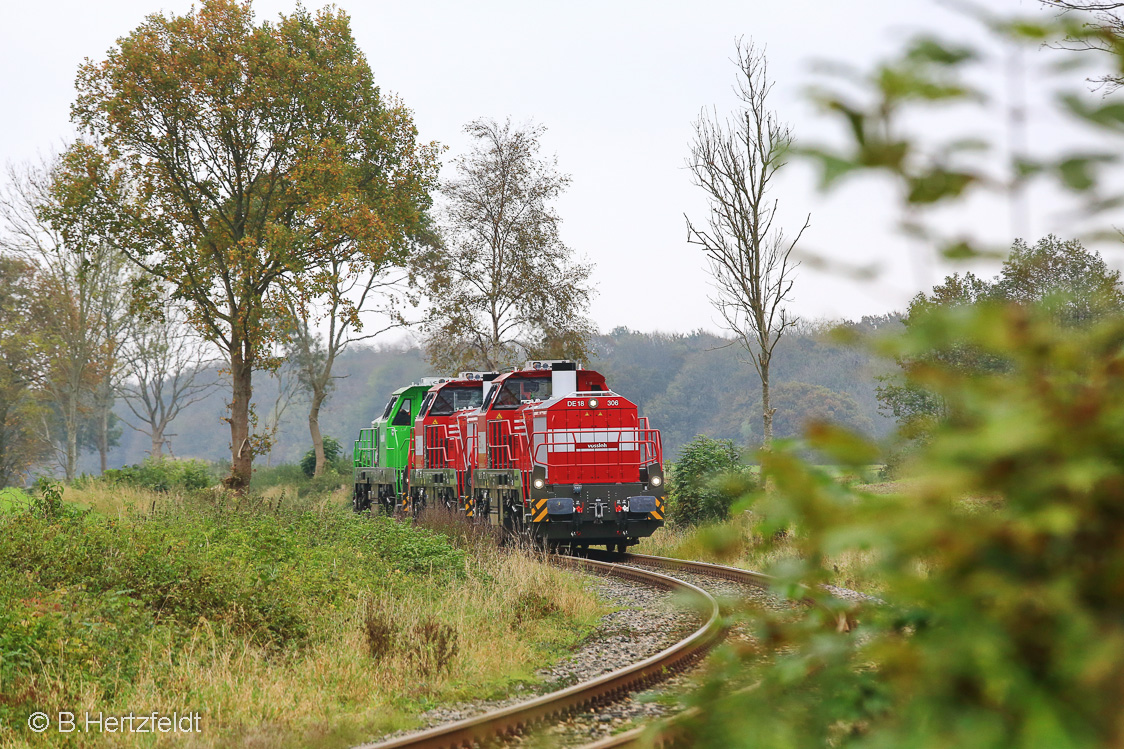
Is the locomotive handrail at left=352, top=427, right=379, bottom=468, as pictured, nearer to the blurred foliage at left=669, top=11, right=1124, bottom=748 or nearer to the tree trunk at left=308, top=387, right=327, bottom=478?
the tree trunk at left=308, top=387, right=327, bottom=478

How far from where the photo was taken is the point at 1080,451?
111 centimetres

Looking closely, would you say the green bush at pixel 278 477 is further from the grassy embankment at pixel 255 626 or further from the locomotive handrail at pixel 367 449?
the grassy embankment at pixel 255 626

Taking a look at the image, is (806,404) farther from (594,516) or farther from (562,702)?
(562,702)

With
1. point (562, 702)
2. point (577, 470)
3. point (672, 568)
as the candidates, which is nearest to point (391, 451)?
point (577, 470)

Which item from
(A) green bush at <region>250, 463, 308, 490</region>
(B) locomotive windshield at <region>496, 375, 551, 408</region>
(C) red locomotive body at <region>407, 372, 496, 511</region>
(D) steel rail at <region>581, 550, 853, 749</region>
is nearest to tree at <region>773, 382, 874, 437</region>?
(A) green bush at <region>250, 463, 308, 490</region>

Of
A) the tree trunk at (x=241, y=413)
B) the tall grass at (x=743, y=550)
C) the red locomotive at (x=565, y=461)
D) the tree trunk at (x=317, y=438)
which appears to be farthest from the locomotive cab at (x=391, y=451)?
the tree trunk at (x=317, y=438)

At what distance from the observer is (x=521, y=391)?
57.8 ft

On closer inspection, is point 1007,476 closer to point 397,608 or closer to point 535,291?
point 397,608

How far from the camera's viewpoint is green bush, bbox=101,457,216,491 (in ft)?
86.7

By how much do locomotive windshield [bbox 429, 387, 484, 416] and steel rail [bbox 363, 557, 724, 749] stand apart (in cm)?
1182

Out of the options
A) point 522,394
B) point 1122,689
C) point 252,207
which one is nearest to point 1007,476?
point 1122,689

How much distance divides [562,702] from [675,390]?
8169 cm

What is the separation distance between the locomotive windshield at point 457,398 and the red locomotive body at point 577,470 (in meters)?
3.36

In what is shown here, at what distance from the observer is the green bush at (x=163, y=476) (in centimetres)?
2642
